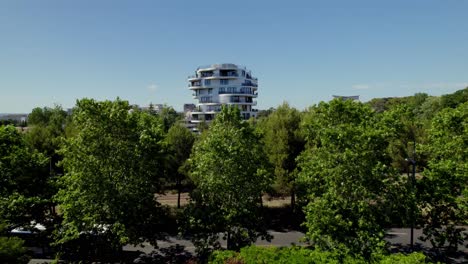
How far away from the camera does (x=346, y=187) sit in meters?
14.0

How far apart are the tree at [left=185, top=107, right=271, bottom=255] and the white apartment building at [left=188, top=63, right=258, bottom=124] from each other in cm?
6260

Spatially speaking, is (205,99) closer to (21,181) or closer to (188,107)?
(21,181)

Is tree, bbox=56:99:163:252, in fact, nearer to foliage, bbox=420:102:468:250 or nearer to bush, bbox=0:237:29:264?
bush, bbox=0:237:29:264

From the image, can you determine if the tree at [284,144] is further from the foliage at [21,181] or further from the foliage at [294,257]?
the foliage at [21,181]

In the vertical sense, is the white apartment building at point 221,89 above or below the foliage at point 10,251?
above

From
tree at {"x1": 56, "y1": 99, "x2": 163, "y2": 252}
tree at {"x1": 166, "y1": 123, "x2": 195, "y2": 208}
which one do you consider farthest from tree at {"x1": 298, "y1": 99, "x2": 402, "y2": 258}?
tree at {"x1": 166, "y1": 123, "x2": 195, "y2": 208}

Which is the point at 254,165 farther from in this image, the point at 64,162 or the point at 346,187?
the point at 64,162

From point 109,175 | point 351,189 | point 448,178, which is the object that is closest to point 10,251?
point 109,175

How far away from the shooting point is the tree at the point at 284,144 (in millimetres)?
25672

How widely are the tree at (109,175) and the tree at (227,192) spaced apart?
2.28m

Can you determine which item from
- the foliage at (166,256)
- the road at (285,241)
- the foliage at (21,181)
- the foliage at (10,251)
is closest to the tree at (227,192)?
the foliage at (166,256)

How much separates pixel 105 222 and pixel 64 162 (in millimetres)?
3510

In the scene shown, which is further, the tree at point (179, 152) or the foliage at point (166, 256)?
the tree at point (179, 152)

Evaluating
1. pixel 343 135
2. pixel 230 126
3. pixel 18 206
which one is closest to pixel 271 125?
pixel 230 126
